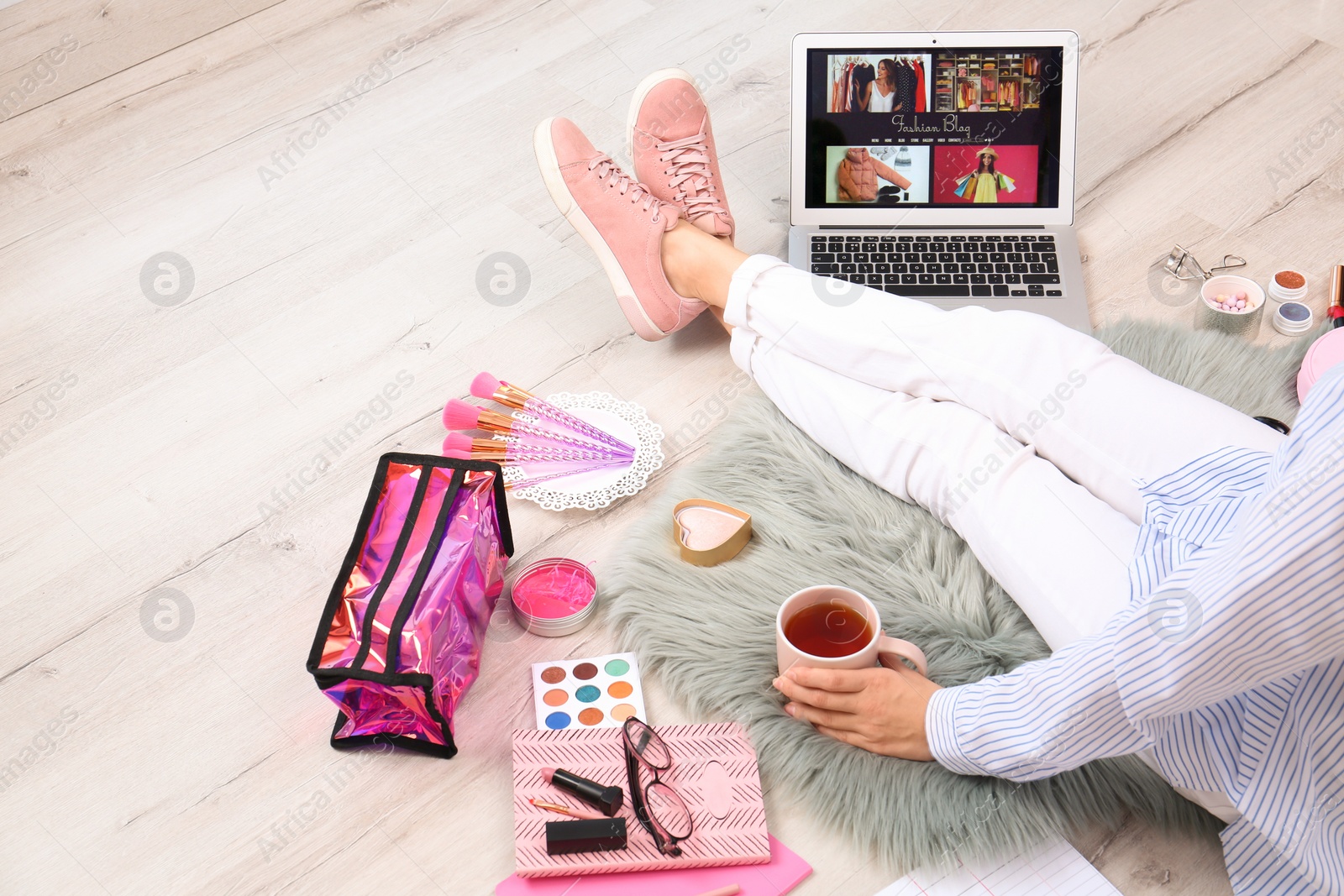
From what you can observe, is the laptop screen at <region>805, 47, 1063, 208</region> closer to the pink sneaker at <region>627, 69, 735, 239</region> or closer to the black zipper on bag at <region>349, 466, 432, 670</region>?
the pink sneaker at <region>627, 69, 735, 239</region>

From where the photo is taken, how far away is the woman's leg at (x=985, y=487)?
1.09 meters

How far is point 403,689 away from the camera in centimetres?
107

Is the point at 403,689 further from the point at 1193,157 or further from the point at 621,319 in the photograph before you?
the point at 1193,157

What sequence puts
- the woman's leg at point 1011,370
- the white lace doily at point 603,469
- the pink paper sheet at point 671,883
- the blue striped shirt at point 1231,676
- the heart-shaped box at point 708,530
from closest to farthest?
the blue striped shirt at point 1231,676, the pink paper sheet at point 671,883, the woman's leg at point 1011,370, the heart-shaped box at point 708,530, the white lace doily at point 603,469

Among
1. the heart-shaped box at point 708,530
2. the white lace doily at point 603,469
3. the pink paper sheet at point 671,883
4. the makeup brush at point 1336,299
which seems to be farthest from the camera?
the makeup brush at point 1336,299

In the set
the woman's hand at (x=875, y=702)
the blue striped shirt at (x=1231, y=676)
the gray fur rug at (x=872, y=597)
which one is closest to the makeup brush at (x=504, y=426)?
the gray fur rug at (x=872, y=597)

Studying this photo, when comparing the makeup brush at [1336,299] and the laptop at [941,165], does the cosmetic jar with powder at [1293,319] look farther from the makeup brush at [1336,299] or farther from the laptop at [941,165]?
the laptop at [941,165]

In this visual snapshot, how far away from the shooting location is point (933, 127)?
5.28 ft

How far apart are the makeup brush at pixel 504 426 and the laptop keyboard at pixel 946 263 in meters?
0.43

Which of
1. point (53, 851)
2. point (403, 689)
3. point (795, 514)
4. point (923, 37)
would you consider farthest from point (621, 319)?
point (53, 851)

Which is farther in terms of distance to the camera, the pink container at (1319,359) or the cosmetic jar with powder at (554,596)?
the pink container at (1319,359)

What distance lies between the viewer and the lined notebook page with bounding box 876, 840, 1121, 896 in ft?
3.38

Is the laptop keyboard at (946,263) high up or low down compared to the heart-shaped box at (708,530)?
up

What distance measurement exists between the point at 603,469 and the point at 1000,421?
1.60 feet
